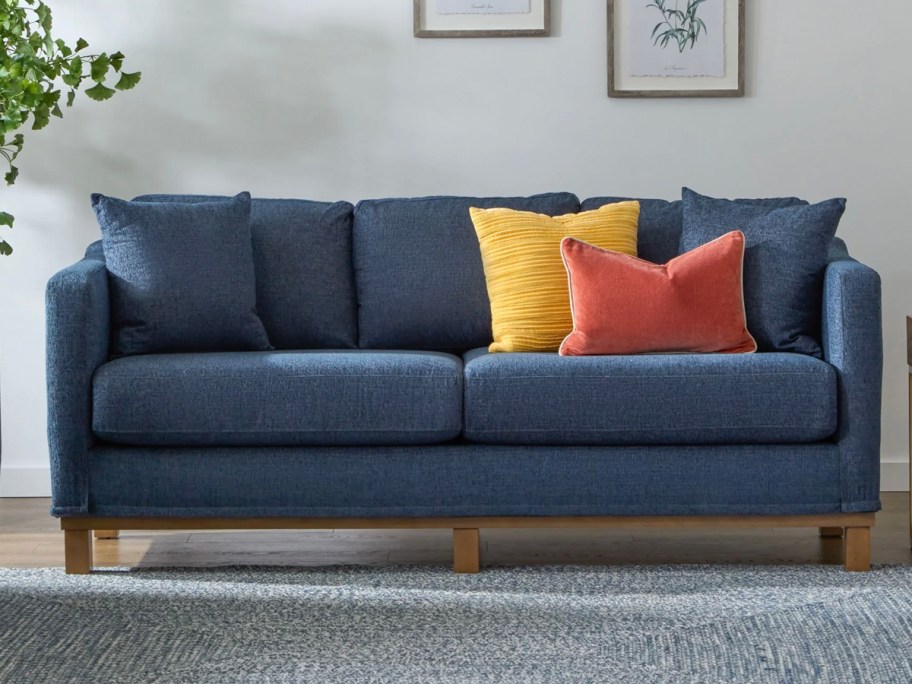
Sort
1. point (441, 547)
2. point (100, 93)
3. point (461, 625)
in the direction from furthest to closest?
point (100, 93) → point (441, 547) → point (461, 625)

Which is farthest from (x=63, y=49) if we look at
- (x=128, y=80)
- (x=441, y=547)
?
(x=441, y=547)

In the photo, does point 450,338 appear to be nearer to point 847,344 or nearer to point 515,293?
point 515,293

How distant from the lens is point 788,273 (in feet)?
9.70

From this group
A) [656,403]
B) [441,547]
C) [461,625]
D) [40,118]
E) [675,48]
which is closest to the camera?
[461,625]

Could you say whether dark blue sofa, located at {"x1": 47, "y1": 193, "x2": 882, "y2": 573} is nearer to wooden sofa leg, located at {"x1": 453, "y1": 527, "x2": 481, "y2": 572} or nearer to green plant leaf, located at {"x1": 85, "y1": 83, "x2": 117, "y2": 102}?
wooden sofa leg, located at {"x1": 453, "y1": 527, "x2": 481, "y2": 572}

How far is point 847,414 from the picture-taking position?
2725 millimetres

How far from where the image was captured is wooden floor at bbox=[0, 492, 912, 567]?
2949mm

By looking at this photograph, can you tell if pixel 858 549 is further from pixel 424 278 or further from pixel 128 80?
pixel 128 80

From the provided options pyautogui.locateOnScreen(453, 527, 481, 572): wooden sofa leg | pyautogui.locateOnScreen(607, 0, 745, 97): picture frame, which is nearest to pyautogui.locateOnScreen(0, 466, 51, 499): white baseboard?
pyautogui.locateOnScreen(453, 527, 481, 572): wooden sofa leg

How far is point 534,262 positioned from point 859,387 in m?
0.89

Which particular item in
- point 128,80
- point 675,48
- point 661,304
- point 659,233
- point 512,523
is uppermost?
point 675,48

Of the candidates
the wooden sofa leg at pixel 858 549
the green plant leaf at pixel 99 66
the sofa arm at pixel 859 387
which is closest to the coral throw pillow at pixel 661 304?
the sofa arm at pixel 859 387

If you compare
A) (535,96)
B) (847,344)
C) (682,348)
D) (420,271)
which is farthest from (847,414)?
(535,96)

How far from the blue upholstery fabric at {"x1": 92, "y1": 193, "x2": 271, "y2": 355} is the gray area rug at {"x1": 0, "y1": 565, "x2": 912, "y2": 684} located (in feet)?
2.00
